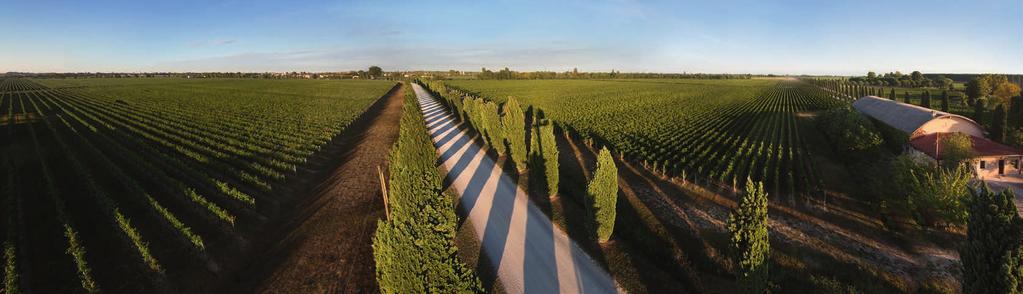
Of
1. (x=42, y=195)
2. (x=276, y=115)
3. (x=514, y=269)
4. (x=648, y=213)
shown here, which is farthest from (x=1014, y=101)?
(x=276, y=115)

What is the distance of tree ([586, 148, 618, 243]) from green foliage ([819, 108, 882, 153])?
2504 centimetres

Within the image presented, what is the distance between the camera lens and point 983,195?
9.23 meters

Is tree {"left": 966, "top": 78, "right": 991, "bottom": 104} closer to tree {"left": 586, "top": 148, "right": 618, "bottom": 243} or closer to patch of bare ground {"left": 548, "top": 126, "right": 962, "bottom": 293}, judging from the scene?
patch of bare ground {"left": 548, "top": 126, "right": 962, "bottom": 293}

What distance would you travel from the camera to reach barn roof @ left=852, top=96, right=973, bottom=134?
3391cm

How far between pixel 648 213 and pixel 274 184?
21.4 m

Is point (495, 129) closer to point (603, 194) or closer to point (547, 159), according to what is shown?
point (547, 159)

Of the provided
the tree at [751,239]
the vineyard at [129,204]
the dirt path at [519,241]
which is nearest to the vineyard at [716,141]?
the dirt path at [519,241]

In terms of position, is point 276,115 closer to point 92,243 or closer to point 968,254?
point 92,243

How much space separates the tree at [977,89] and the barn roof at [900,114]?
26.4 meters

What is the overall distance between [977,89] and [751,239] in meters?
86.4

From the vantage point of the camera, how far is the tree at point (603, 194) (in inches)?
639

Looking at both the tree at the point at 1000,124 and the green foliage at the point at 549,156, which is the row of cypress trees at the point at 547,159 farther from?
the tree at the point at 1000,124

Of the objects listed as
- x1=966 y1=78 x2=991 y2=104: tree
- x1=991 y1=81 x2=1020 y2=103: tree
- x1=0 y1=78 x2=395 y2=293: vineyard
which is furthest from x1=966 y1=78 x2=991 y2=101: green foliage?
x1=0 y1=78 x2=395 y2=293: vineyard

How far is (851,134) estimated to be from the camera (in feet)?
101
